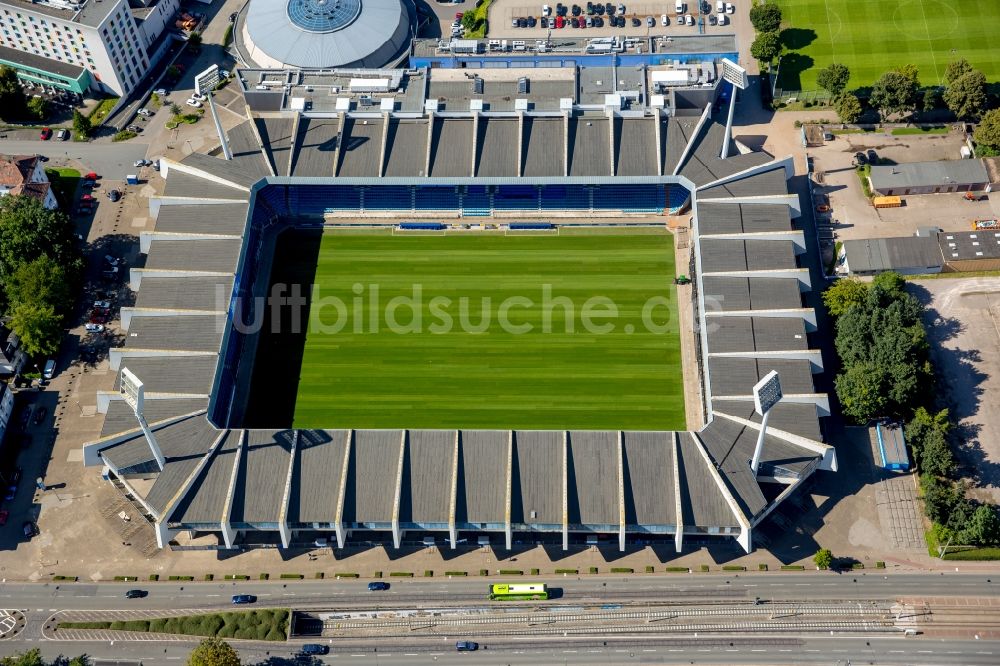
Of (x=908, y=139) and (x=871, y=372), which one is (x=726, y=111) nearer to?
(x=908, y=139)

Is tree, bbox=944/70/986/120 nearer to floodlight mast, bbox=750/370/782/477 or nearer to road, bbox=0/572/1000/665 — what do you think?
floodlight mast, bbox=750/370/782/477

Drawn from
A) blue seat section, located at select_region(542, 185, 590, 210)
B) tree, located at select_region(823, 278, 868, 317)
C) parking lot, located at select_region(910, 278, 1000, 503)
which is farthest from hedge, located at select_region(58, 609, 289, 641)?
parking lot, located at select_region(910, 278, 1000, 503)

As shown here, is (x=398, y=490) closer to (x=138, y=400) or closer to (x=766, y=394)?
(x=138, y=400)

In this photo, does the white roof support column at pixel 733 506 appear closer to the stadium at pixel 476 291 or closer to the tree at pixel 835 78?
the stadium at pixel 476 291

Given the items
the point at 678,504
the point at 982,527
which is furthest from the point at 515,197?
the point at 982,527

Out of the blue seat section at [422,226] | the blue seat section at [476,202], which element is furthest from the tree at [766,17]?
the blue seat section at [422,226]
